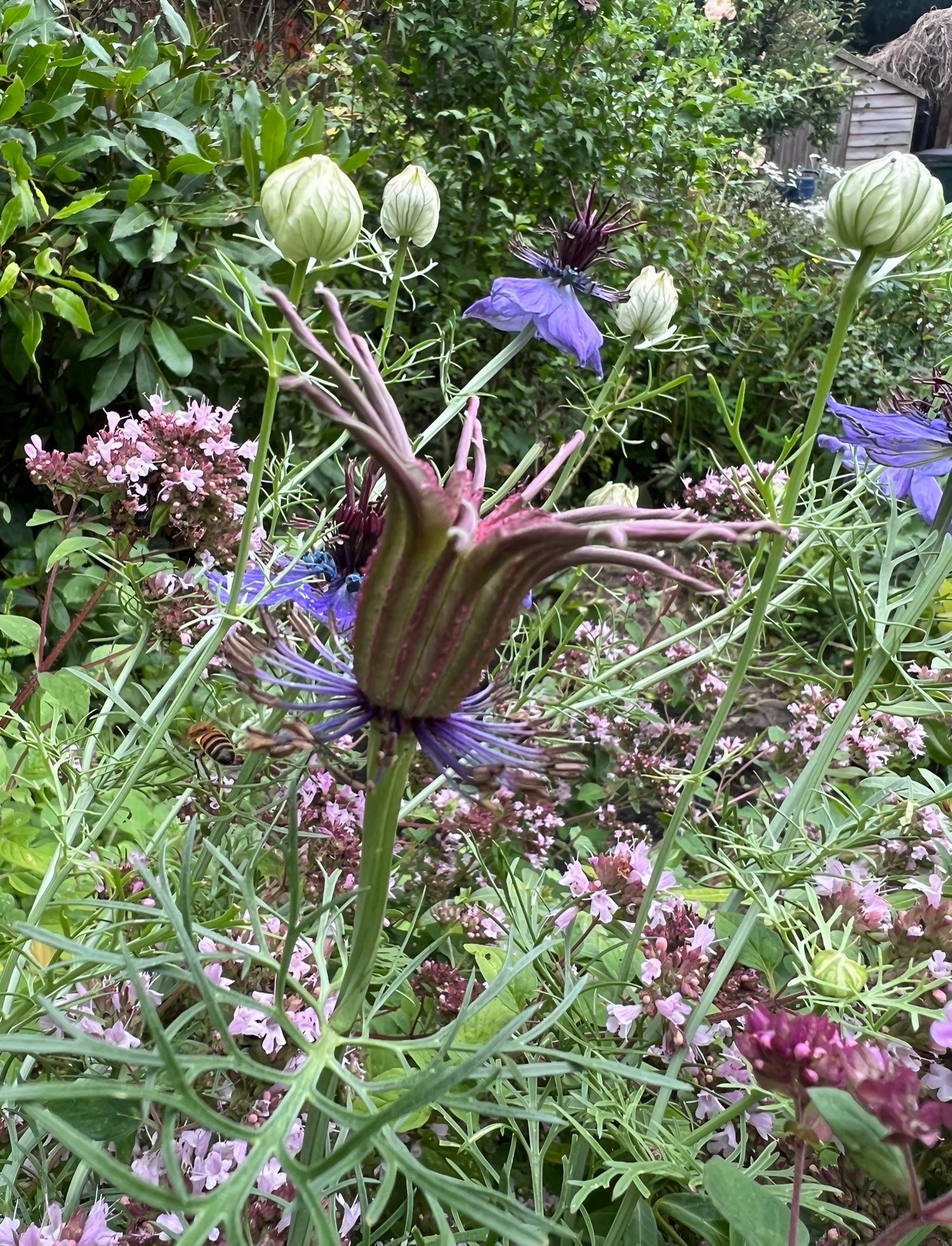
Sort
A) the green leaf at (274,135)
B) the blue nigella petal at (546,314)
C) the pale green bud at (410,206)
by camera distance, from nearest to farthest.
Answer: the pale green bud at (410,206), the blue nigella petal at (546,314), the green leaf at (274,135)

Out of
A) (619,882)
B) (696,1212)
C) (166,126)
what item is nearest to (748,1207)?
(696,1212)

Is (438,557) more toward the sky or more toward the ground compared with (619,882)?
more toward the sky

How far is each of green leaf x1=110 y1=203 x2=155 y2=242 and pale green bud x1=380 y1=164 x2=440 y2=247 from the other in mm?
817

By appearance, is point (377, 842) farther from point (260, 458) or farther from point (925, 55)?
point (925, 55)

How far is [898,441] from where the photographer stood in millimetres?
662

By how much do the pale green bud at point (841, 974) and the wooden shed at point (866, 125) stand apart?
6.34 metres

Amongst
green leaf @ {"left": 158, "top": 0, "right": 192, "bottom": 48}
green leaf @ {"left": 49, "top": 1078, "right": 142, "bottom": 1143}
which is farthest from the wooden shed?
green leaf @ {"left": 49, "top": 1078, "right": 142, "bottom": 1143}

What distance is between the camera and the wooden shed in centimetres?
586

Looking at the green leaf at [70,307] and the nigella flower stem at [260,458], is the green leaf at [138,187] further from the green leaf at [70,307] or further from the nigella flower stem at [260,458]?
the nigella flower stem at [260,458]

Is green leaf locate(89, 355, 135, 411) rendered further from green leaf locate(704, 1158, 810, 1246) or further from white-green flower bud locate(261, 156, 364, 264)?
green leaf locate(704, 1158, 810, 1246)

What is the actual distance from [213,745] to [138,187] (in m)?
1.13

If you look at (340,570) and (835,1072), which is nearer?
(835,1072)

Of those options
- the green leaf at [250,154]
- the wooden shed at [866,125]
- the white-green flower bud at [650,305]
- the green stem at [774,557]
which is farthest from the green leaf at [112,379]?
the wooden shed at [866,125]

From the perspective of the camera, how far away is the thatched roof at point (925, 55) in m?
6.27
